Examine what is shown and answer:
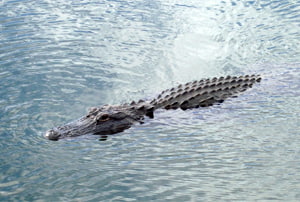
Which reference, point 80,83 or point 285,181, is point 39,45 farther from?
point 285,181

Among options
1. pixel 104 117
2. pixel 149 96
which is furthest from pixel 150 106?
pixel 104 117

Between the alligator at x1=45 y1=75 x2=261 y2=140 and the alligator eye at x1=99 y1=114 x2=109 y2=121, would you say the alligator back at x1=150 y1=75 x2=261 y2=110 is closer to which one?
the alligator at x1=45 y1=75 x2=261 y2=140

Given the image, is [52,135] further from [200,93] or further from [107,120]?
[200,93]

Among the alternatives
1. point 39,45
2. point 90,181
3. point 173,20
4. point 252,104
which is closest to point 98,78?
point 39,45

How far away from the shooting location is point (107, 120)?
297 inches

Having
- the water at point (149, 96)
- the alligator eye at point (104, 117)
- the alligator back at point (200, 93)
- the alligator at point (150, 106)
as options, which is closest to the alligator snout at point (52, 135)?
the alligator at point (150, 106)

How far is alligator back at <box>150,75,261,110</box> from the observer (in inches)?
320

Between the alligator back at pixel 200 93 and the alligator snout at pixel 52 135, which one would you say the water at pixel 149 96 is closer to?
the alligator snout at pixel 52 135

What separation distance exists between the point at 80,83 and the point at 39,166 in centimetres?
308

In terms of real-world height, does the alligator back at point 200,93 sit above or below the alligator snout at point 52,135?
above

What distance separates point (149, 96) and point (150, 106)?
799 mm

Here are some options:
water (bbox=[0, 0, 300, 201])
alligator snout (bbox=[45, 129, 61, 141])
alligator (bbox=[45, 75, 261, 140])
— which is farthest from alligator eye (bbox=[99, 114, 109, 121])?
alligator snout (bbox=[45, 129, 61, 141])

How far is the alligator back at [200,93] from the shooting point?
8.14 meters

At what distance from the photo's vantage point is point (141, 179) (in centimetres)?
584
